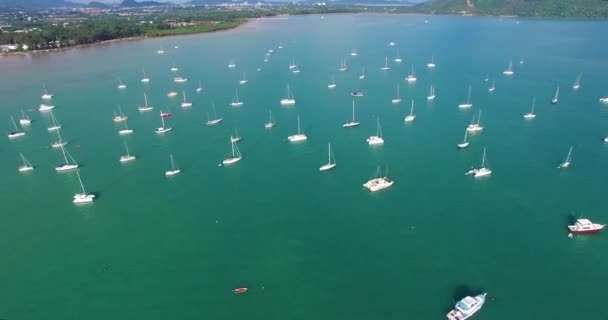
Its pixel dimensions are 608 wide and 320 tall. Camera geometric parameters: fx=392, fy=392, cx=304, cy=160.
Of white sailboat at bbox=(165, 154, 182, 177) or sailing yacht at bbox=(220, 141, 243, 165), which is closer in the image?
white sailboat at bbox=(165, 154, 182, 177)

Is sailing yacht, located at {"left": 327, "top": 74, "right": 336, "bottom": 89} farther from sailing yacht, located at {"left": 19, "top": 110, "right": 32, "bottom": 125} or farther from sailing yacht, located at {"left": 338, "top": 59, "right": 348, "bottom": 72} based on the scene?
sailing yacht, located at {"left": 19, "top": 110, "right": 32, "bottom": 125}

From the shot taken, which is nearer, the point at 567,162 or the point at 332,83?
the point at 567,162

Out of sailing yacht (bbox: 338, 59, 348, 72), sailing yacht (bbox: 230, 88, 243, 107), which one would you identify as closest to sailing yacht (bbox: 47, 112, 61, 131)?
sailing yacht (bbox: 230, 88, 243, 107)

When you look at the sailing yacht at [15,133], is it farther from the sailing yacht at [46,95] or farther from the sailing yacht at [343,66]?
the sailing yacht at [343,66]

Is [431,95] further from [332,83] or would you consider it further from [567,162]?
[567,162]

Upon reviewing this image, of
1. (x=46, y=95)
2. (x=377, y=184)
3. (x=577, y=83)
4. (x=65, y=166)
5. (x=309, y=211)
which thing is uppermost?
(x=46, y=95)

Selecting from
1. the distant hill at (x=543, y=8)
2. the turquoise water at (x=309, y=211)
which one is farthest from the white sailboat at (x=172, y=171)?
the distant hill at (x=543, y=8)

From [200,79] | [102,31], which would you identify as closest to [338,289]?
[200,79]

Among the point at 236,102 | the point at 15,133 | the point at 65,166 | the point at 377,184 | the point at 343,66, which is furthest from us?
the point at 343,66

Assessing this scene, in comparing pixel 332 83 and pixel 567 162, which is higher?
pixel 332 83

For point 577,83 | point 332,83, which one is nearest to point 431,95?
point 332,83
